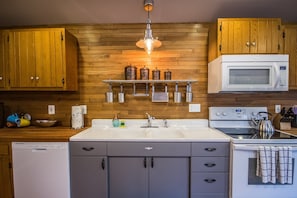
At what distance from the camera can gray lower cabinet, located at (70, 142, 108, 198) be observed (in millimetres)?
1762

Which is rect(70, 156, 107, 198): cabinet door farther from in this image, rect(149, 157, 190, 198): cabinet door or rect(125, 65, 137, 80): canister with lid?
rect(125, 65, 137, 80): canister with lid

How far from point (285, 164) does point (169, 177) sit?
3.44 ft

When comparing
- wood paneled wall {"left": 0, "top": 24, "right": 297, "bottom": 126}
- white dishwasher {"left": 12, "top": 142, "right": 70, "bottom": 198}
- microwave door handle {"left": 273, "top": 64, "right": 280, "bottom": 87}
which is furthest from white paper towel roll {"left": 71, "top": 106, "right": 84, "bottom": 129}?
microwave door handle {"left": 273, "top": 64, "right": 280, "bottom": 87}

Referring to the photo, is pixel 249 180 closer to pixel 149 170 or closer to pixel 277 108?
pixel 149 170

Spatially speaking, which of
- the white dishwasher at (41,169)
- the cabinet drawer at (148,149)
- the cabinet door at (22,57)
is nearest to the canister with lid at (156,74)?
the cabinet drawer at (148,149)

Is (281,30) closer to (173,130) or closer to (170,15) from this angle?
(170,15)

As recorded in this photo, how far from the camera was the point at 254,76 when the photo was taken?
1.86m

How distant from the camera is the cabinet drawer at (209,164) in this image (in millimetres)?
1727

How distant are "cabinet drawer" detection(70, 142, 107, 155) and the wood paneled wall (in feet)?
2.05

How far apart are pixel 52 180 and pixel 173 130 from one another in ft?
4.58

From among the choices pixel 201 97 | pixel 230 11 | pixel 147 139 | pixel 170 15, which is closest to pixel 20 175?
pixel 147 139

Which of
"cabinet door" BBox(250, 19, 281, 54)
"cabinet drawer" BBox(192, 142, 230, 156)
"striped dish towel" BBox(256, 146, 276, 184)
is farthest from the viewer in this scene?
"cabinet door" BBox(250, 19, 281, 54)

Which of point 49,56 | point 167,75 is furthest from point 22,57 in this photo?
point 167,75

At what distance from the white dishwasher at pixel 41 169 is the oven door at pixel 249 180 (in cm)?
162
